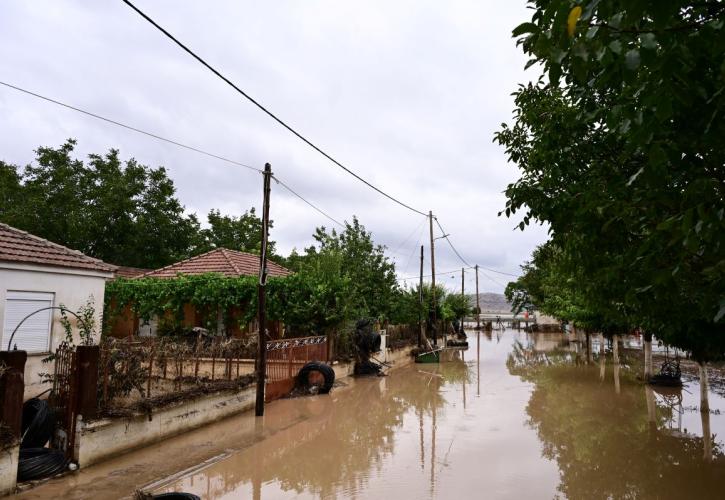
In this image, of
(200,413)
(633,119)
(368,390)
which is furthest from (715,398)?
(633,119)

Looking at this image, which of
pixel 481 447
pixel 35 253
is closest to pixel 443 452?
pixel 481 447

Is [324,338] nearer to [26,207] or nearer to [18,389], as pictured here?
[18,389]

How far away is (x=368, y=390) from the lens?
18.2 m

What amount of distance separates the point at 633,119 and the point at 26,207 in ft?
112

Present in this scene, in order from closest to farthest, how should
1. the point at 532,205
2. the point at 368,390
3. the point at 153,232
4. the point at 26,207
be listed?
1. the point at 532,205
2. the point at 368,390
3. the point at 26,207
4. the point at 153,232

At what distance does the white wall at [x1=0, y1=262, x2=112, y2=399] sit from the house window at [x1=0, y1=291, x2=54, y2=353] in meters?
0.11

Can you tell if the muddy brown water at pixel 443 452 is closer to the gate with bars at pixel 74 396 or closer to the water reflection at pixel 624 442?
the water reflection at pixel 624 442

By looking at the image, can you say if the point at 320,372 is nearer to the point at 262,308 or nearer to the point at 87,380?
the point at 262,308

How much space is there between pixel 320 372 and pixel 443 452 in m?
7.91

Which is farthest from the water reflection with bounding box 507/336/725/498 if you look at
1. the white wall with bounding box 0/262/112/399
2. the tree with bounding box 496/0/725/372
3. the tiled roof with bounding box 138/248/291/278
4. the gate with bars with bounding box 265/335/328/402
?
the tiled roof with bounding box 138/248/291/278

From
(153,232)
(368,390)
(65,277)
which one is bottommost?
(368,390)

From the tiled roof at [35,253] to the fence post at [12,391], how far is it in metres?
5.24

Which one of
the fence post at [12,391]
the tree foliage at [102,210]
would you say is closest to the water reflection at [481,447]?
the fence post at [12,391]

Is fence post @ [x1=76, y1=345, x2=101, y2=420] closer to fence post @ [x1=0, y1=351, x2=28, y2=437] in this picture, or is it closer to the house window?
fence post @ [x1=0, y1=351, x2=28, y2=437]
